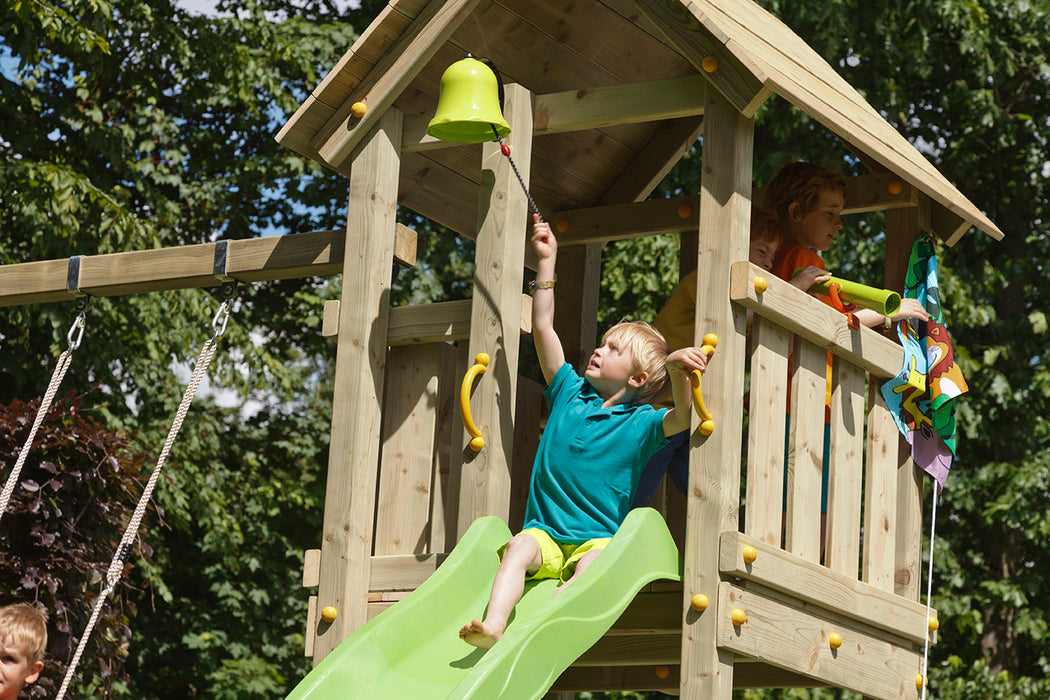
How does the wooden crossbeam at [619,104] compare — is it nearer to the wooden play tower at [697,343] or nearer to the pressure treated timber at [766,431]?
the wooden play tower at [697,343]

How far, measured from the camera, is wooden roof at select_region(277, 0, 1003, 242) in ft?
15.3

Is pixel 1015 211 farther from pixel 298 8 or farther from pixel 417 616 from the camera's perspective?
pixel 417 616

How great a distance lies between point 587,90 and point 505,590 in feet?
5.56

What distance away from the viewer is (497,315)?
473cm

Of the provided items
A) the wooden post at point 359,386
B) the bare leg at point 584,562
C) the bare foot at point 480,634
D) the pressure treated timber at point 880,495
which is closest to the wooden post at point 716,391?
the bare leg at point 584,562

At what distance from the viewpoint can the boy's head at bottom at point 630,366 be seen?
15.9ft

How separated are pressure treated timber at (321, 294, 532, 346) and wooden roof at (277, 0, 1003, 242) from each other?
22.6 inches

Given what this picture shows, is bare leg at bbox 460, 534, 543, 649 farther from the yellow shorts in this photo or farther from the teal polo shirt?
the teal polo shirt

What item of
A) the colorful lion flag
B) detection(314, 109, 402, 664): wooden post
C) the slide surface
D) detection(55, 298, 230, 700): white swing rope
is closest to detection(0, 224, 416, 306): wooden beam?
detection(314, 109, 402, 664): wooden post

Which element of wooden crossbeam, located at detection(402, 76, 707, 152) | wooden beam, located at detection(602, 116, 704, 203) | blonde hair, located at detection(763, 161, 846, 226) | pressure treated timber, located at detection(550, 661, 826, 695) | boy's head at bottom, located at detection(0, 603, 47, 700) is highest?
wooden beam, located at detection(602, 116, 704, 203)

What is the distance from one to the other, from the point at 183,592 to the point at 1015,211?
836cm

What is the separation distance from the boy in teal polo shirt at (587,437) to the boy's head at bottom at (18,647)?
4.41 feet

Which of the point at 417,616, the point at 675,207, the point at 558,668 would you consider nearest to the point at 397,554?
the point at 417,616

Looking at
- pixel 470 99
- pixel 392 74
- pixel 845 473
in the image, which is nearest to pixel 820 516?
pixel 845 473
